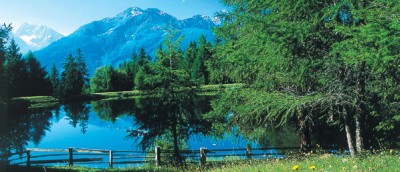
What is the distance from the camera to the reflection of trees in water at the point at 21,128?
32894 mm

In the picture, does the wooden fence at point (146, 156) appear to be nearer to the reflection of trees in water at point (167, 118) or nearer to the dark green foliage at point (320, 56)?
the reflection of trees in water at point (167, 118)

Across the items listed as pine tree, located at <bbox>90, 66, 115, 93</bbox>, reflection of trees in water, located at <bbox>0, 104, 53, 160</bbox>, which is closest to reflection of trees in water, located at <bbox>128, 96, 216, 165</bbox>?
reflection of trees in water, located at <bbox>0, 104, 53, 160</bbox>

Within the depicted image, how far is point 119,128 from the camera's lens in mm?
62594

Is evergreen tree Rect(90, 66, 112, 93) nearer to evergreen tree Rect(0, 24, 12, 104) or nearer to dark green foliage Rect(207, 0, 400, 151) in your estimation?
evergreen tree Rect(0, 24, 12, 104)

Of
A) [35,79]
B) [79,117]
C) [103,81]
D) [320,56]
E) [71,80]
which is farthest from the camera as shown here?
[103,81]

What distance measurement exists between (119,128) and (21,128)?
18066 mm

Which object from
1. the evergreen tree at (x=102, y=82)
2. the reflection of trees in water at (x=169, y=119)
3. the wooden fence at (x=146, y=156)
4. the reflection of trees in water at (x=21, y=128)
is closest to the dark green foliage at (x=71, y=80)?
the evergreen tree at (x=102, y=82)

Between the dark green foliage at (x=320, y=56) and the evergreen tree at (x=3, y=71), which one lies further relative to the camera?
the evergreen tree at (x=3, y=71)

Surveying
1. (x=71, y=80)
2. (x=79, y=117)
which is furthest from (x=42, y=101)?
(x=79, y=117)

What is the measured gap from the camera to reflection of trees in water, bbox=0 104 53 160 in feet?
108

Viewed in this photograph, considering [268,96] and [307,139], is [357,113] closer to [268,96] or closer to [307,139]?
[268,96]

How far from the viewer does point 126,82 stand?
108000 millimetres

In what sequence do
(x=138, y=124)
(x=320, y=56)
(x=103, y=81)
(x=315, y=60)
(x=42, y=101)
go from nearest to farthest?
(x=315, y=60), (x=320, y=56), (x=138, y=124), (x=42, y=101), (x=103, y=81)

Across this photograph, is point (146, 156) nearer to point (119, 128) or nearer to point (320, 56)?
point (320, 56)
